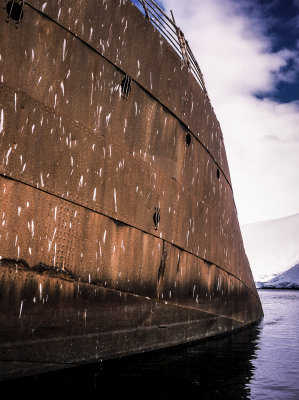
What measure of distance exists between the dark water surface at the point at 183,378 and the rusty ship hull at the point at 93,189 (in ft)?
0.60

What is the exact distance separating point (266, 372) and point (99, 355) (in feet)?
8.18

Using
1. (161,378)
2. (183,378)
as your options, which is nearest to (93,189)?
(161,378)

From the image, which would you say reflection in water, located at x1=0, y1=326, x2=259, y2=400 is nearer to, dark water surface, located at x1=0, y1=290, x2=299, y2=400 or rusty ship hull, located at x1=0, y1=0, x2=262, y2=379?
dark water surface, located at x1=0, y1=290, x2=299, y2=400

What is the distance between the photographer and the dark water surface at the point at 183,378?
3.74 meters

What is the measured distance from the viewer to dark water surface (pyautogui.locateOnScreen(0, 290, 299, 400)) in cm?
374

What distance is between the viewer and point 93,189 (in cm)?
446

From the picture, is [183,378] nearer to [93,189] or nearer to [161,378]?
[161,378]

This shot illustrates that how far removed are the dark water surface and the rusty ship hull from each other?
18 centimetres

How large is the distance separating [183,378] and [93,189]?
259 centimetres

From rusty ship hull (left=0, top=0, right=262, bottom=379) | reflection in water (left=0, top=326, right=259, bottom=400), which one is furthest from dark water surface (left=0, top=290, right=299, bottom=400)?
rusty ship hull (left=0, top=0, right=262, bottom=379)

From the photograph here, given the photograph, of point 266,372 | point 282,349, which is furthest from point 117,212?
point 282,349

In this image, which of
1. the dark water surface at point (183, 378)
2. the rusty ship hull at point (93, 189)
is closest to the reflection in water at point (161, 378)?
the dark water surface at point (183, 378)

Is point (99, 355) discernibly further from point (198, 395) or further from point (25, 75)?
→ point (25, 75)

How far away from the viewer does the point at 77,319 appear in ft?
13.4
